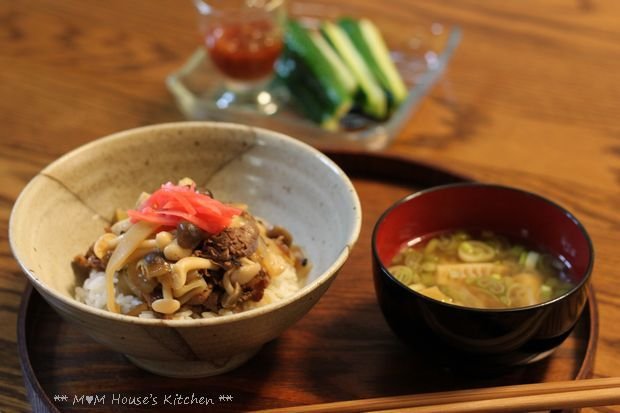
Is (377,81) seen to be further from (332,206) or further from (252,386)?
(252,386)

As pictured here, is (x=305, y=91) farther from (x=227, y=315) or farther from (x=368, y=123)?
(x=227, y=315)

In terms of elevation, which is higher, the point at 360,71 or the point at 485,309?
the point at 485,309

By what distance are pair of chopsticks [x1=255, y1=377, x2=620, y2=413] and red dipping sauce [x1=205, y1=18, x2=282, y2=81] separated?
1.65m

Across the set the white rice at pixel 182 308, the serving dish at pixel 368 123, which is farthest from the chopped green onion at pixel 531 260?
the serving dish at pixel 368 123

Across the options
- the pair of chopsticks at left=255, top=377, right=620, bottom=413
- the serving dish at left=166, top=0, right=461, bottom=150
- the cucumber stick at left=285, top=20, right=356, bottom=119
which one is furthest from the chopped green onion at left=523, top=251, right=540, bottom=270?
the cucumber stick at left=285, top=20, right=356, bottom=119

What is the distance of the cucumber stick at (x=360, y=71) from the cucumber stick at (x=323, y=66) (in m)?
0.04

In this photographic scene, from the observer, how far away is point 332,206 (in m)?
1.74

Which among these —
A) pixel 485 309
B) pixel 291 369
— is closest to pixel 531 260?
pixel 485 309

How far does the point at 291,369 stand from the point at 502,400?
459 millimetres

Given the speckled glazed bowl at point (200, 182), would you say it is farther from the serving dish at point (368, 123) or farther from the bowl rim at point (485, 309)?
the serving dish at point (368, 123)

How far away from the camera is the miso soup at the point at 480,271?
1.67 metres

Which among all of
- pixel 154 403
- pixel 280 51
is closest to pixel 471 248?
pixel 154 403

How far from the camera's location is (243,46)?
106 inches

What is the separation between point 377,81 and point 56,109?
121 centimetres
